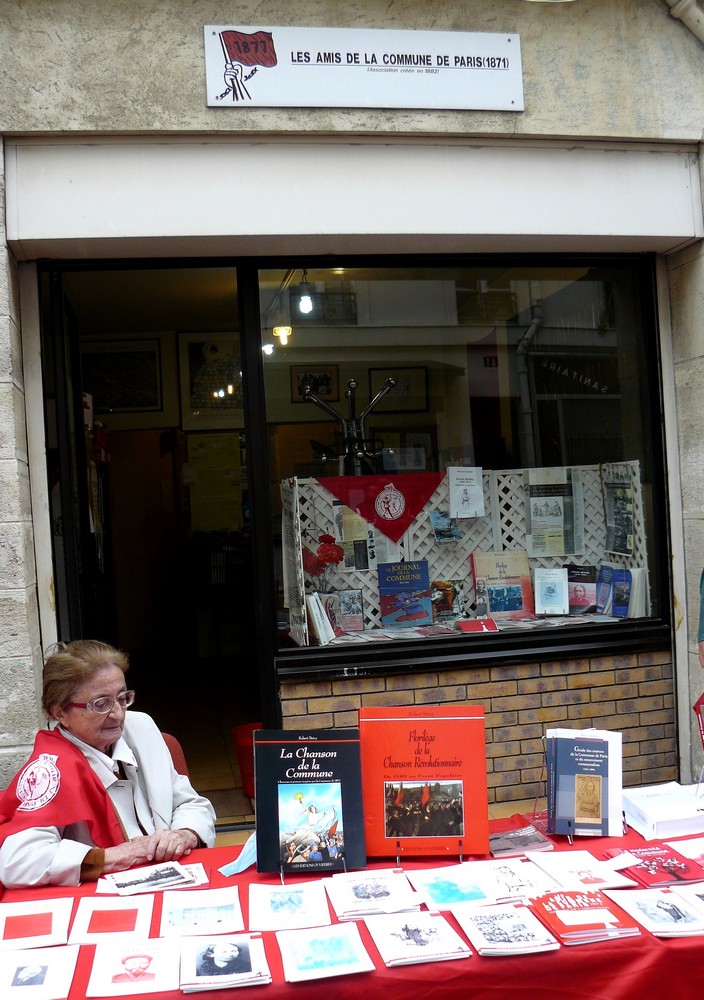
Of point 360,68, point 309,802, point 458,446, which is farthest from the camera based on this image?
point 458,446

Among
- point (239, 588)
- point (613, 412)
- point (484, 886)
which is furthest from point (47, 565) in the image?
point (239, 588)

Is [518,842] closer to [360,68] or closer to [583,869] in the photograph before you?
[583,869]

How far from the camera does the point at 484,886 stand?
2.16 meters

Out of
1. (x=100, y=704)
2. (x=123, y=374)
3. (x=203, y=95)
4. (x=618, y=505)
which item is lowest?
(x=100, y=704)

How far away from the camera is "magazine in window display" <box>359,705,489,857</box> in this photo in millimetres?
2344

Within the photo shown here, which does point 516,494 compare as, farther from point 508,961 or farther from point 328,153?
point 508,961

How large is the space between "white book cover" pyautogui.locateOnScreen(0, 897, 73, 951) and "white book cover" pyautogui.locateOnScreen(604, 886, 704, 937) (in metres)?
1.27

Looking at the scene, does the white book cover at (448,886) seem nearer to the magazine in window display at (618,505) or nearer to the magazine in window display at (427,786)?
the magazine in window display at (427,786)

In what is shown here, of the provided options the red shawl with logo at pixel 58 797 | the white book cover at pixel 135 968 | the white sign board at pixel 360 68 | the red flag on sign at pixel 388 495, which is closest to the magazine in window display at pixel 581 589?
the red flag on sign at pixel 388 495

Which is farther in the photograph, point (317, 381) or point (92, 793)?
point (317, 381)

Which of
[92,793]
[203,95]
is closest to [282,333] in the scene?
[203,95]

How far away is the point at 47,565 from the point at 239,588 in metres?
4.54

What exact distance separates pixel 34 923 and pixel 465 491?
3211mm

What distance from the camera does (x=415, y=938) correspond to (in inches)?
75.8
